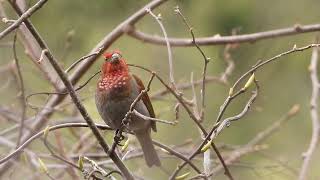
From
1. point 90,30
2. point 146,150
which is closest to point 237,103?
point 90,30

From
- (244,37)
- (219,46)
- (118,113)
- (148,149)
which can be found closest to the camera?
(118,113)

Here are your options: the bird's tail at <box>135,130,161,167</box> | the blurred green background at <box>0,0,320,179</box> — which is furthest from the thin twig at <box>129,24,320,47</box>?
the blurred green background at <box>0,0,320,179</box>

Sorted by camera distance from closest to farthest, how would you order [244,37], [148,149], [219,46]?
[148,149], [244,37], [219,46]

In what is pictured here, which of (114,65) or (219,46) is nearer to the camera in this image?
(114,65)

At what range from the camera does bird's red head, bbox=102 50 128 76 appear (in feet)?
11.6

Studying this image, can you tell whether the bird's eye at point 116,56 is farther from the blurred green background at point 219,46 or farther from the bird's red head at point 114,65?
the blurred green background at point 219,46

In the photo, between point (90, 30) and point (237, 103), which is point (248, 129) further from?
point (90, 30)

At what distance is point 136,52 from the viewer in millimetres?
7629

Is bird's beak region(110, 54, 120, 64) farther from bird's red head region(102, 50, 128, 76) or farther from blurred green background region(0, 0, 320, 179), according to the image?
blurred green background region(0, 0, 320, 179)

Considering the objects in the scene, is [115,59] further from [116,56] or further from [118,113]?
[118,113]

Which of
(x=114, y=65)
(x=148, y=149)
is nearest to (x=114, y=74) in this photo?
(x=114, y=65)

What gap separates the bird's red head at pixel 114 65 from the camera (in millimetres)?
3531

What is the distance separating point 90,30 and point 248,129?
176 centimetres

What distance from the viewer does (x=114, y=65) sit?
3.56 m
